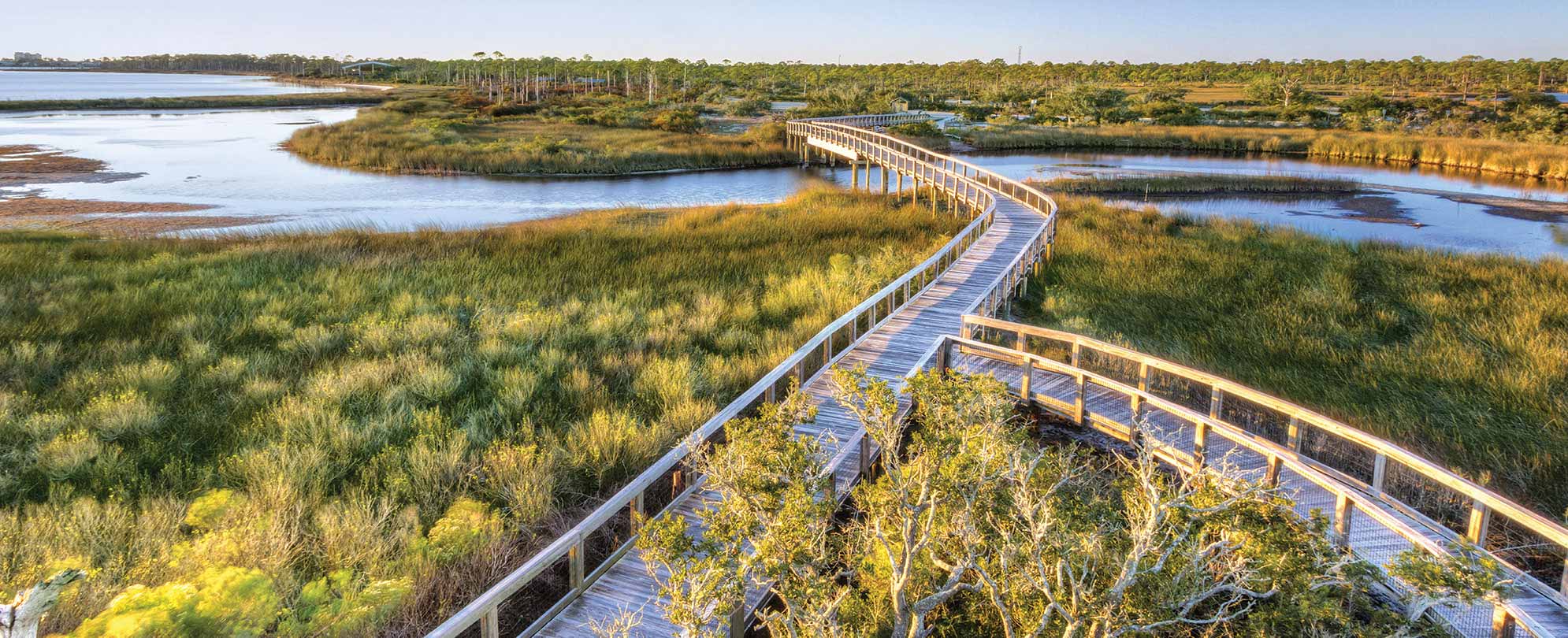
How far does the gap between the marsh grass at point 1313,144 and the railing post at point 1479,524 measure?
135ft

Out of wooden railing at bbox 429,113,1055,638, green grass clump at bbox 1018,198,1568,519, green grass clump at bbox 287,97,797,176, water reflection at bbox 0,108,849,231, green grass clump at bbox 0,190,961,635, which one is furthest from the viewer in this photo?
green grass clump at bbox 287,97,797,176

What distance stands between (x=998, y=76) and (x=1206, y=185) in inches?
3992

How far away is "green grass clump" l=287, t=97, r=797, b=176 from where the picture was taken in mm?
38312

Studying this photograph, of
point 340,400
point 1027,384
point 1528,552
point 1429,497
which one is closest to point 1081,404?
point 1027,384

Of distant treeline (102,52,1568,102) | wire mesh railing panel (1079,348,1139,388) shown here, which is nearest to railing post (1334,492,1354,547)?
wire mesh railing panel (1079,348,1139,388)

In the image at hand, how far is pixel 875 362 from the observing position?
10055 mm

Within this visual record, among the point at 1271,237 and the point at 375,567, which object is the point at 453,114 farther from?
the point at 375,567

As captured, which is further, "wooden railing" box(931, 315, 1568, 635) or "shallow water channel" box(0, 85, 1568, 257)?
"shallow water channel" box(0, 85, 1568, 257)

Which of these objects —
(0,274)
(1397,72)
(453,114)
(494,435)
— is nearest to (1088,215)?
(494,435)

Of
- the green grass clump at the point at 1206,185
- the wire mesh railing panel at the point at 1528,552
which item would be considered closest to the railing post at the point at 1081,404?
the wire mesh railing panel at the point at 1528,552

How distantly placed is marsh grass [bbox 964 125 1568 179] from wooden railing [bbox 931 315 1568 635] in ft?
124

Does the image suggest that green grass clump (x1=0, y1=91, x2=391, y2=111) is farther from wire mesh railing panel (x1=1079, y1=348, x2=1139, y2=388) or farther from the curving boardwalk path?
wire mesh railing panel (x1=1079, y1=348, x2=1139, y2=388)

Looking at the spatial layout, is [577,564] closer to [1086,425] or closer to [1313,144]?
[1086,425]

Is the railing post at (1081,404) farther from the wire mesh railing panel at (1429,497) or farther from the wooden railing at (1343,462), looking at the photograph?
the wire mesh railing panel at (1429,497)
